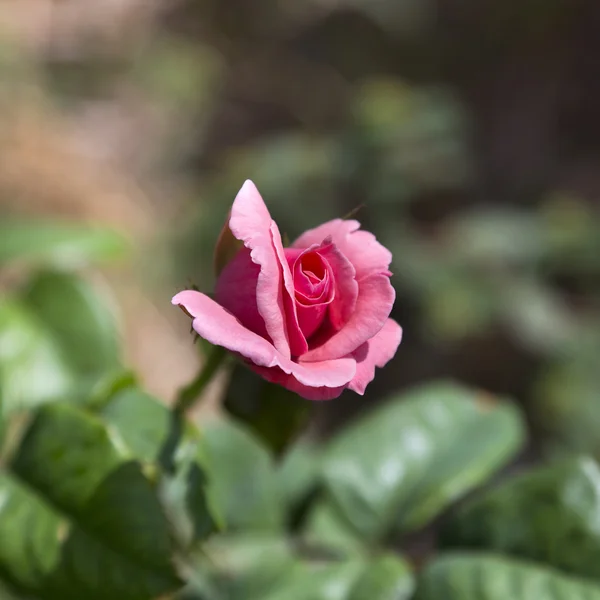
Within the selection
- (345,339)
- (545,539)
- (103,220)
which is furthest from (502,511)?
(103,220)

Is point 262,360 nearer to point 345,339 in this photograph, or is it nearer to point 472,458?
point 345,339

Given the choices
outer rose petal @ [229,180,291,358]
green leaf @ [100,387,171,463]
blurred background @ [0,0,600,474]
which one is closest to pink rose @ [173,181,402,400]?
outer rose petal @ [229,180,291,358]

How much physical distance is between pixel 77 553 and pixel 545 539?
38 cm

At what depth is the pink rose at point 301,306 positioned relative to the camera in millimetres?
406

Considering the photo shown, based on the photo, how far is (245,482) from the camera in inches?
29.4

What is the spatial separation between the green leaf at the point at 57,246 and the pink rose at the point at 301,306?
0.44m

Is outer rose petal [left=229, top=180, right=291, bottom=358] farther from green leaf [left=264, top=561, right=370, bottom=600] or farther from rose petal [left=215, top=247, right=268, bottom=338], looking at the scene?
green leaf [left=264, top=561, right=370, bottom=600]

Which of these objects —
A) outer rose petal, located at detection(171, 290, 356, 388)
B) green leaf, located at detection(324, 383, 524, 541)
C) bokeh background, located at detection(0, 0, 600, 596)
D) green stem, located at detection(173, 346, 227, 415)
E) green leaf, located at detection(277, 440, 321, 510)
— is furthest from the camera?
bokeh background, located at detection(0, 0, 600, 596)

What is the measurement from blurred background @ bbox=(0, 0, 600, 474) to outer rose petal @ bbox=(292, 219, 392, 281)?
120 centimetres

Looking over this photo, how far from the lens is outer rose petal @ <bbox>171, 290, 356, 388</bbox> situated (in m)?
0.40

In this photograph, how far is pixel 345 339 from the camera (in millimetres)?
432

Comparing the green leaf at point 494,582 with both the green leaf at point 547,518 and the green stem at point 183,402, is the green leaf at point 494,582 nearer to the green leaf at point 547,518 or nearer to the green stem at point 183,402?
the green leaf at point 547,518

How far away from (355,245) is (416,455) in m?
0.40

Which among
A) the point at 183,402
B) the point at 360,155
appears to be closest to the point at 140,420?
the point at 183,402
